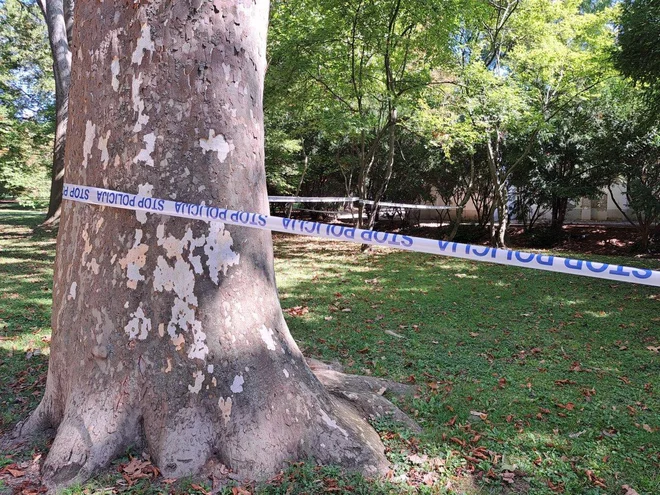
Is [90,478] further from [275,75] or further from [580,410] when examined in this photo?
[275,75]

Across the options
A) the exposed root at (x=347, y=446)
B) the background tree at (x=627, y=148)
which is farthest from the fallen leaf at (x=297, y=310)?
the background tree at (x=627, y=148)

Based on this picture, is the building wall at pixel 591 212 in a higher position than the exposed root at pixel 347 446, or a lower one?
higher

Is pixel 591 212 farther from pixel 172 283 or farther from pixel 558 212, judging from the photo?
pixel 172 283

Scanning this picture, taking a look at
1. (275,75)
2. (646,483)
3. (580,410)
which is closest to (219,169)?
(646,483)

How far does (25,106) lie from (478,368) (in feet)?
69.4

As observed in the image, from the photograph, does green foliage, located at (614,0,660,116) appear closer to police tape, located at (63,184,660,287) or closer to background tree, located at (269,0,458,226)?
background tree, located at (269,0,458,226)

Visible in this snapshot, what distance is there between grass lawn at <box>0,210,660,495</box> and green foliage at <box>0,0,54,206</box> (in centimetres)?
550

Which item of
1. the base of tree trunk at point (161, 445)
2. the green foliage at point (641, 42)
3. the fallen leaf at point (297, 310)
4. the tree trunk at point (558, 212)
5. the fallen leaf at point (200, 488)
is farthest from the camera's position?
the tree trunk at point (558, 212)

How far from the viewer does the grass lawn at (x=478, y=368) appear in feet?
8.35

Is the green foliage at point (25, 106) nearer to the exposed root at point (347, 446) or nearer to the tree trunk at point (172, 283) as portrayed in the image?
the tree trunk at point (172, 283)

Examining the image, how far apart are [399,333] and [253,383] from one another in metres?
3.20

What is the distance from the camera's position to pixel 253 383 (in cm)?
241

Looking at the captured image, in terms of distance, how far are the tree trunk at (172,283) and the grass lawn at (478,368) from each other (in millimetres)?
200

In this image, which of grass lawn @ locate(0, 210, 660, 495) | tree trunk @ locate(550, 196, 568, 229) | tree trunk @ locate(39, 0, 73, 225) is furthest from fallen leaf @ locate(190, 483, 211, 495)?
tree trunk @ locate(550, 196, 568, 229)
